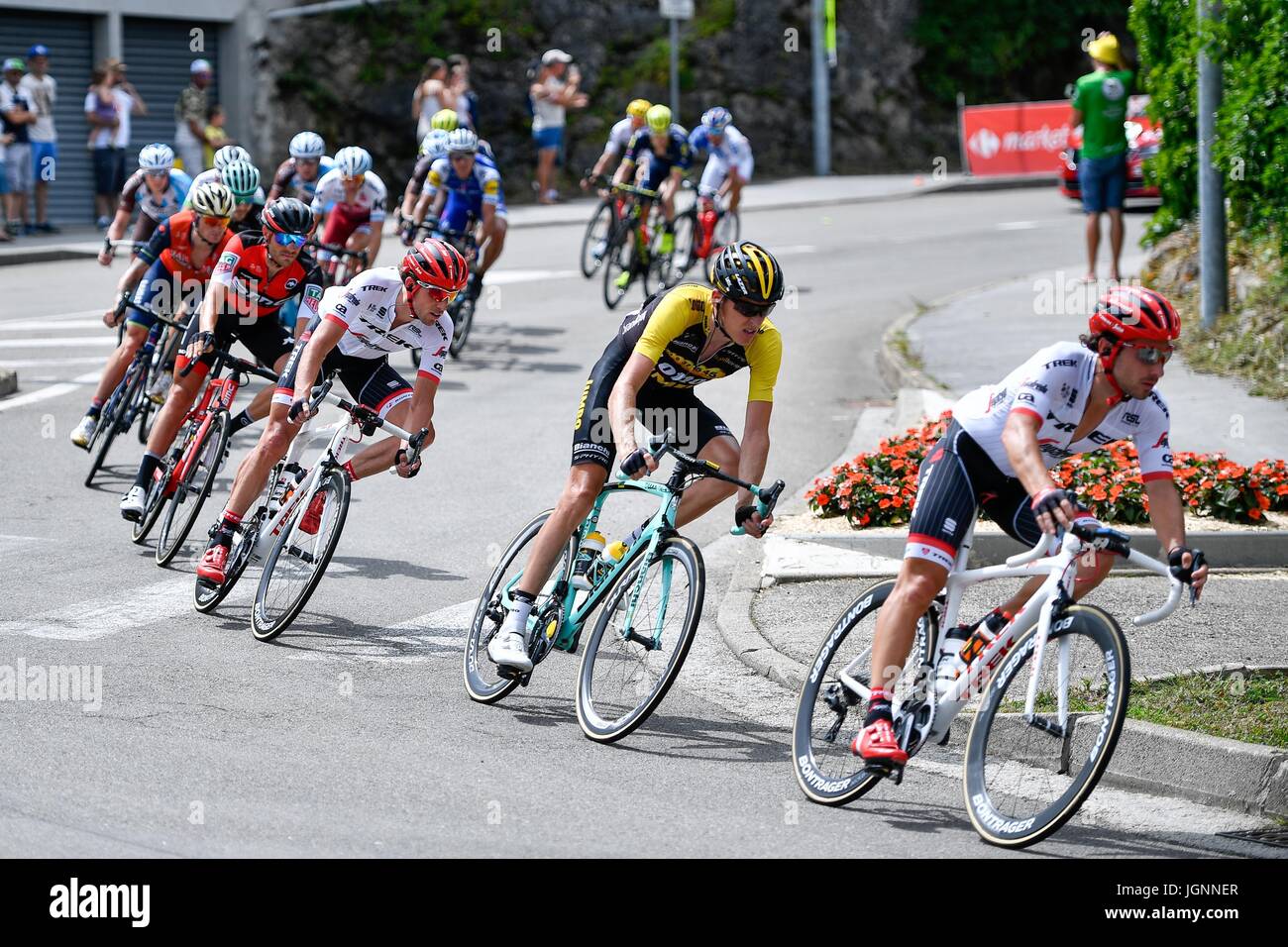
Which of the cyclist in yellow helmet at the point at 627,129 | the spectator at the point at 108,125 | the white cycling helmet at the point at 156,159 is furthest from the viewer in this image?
the spectator at the point at 108,125

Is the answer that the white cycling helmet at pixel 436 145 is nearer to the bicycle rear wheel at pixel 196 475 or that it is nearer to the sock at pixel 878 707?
the bicycle rear wheel at pixel 196 475

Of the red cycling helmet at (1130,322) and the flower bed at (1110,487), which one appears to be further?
the flower bed at (1110,487)

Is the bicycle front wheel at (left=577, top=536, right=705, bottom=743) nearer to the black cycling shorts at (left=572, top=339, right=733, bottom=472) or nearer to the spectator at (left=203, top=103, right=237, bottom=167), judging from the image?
the black cycling shorts at (left=572, top=339, right=733, bottom=472)

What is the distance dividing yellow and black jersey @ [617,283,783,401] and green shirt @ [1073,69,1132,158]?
1087cm

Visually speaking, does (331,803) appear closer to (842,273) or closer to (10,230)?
(842,273)

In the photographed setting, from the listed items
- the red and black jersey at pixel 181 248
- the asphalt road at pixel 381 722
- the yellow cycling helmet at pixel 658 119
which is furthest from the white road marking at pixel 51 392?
the yellow cycling helmet at pixel 658 119

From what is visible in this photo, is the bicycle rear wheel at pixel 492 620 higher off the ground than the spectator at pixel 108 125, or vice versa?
the spectator at pixel 108 125

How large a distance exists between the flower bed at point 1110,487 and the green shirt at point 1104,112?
24.9ft

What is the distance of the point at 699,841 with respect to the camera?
564cm

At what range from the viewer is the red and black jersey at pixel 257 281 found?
934 cm

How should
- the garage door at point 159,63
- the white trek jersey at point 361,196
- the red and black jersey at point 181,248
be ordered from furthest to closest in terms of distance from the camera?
the garage door at point 159,63
the white trek jersey at point 361,196
the red and black jersey at point 181,248

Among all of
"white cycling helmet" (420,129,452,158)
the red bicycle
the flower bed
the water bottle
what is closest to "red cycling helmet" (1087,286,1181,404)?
the water bottle

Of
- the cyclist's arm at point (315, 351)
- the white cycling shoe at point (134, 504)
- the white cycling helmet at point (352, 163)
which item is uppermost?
the white cycling helmet at point (352, 163)

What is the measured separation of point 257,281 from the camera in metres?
9.48
